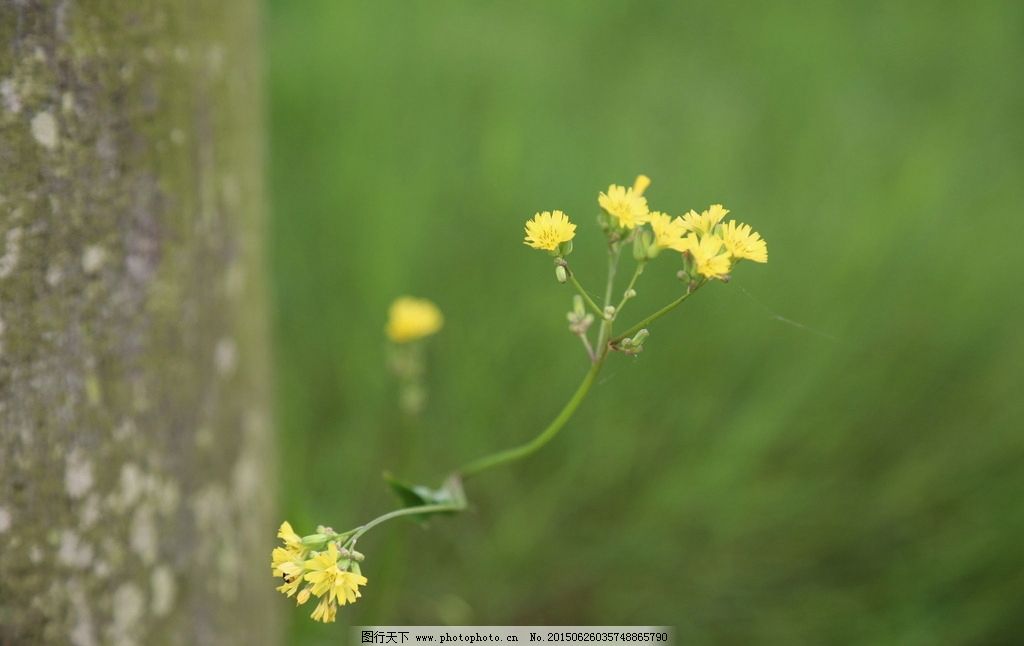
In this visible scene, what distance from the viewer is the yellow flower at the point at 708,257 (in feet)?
1.98

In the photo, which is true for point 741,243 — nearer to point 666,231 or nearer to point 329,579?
point 666,231

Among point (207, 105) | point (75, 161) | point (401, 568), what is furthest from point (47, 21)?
point (401, 568)

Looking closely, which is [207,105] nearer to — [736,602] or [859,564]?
[736,602]

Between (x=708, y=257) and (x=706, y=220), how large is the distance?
31 mm

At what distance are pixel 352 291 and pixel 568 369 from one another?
46 cm

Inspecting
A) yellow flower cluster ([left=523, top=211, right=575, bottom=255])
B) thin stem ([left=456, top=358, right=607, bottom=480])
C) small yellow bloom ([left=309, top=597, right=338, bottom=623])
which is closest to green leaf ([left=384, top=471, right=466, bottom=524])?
thin stem ([left=456, top=358, right=607, bottom=480])

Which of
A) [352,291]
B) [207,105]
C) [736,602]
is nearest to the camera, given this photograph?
[207,105]

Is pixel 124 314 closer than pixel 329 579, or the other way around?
pixel 329 579

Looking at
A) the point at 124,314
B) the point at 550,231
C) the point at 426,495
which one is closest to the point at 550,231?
the point at 550,231

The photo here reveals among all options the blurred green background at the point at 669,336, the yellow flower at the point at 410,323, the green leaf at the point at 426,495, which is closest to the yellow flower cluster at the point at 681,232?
the green leaf at the point at 426,495

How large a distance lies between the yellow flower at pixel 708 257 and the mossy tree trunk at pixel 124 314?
47cm

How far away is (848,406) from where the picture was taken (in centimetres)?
163

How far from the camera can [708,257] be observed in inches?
23.8

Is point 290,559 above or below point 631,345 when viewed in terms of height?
below
